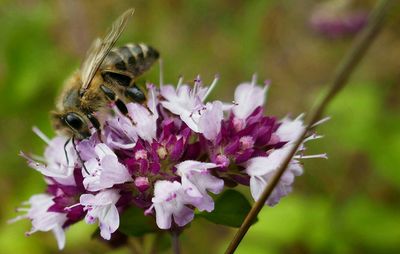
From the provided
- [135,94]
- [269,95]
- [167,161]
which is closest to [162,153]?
[167,161]

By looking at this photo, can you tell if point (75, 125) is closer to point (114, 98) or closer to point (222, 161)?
point (114, 98)

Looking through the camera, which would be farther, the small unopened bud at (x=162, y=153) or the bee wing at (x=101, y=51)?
the bee wing at (x=101, y=51)

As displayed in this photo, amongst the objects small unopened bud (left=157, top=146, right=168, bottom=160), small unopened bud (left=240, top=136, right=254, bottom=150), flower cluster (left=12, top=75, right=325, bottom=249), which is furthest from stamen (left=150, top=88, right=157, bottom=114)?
small unopened bud (left=240, top=136, right=254, bottom=150)

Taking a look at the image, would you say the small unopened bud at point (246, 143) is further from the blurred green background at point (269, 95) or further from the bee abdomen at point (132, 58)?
the blurred green background at point (269, 95)

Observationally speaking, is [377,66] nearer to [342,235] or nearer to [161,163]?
[342,235]

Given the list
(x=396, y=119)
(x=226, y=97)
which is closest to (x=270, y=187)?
(x=396, y=119)

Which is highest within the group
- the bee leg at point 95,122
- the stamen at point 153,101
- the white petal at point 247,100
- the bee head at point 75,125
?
the white petal at point 247,100

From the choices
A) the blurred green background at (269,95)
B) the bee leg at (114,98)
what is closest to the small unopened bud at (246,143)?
the bee leg at (114,98)
